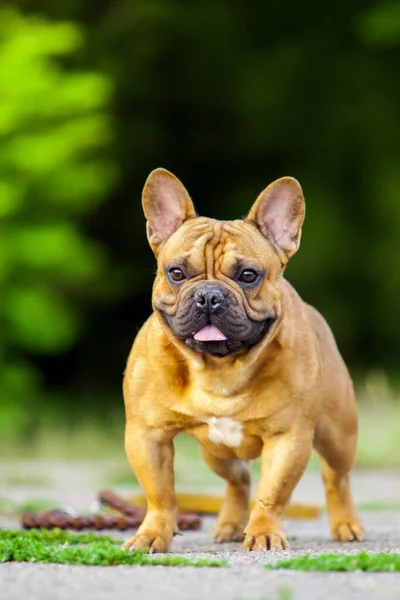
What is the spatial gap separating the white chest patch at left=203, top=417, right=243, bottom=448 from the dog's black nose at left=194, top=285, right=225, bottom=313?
594 millimetres

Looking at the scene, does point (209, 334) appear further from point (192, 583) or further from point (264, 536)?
point (192, 583)

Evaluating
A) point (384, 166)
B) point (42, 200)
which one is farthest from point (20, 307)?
point (384, 166)

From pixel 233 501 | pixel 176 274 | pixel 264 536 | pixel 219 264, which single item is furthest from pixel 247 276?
pixel 233 501

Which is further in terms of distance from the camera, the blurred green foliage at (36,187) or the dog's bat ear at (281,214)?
the blurred green foliage at (36,187)

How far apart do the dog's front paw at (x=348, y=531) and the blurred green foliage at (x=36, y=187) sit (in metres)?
11.2

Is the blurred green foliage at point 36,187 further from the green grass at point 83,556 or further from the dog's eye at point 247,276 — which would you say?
the green grass at point 83,556

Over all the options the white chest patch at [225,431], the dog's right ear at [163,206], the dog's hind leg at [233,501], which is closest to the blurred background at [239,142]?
the dog's hind leg at [233,501]

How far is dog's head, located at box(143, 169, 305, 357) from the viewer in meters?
5.38

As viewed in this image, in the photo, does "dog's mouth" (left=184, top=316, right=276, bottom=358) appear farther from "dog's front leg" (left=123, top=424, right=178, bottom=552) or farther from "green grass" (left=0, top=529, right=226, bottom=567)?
"green grass" (left=0, top=529, right=226, bottom=567)

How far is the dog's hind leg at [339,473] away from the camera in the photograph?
6.23m

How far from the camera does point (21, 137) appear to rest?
58.7 feet

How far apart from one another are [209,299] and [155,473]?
933mm

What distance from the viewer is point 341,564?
4203mm

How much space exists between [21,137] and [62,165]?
79 centimetres
